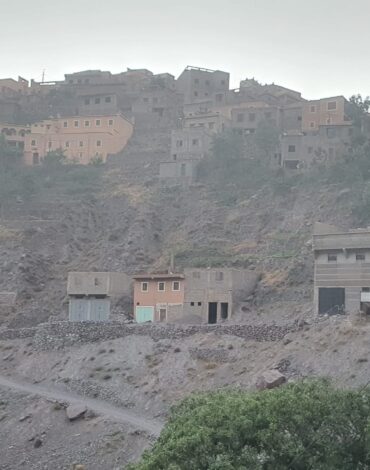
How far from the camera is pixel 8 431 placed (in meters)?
47.7

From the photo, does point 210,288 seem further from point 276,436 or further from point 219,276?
point 276,436

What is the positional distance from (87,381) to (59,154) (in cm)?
3671

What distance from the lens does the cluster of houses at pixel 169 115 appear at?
76.7 metres

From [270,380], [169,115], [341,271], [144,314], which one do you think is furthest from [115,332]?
[169,115]

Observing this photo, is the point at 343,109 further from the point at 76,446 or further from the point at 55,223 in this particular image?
the point at 76,446

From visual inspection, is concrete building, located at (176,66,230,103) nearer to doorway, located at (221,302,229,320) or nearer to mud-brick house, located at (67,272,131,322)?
mud-brick house, located at (67,272,131,322)

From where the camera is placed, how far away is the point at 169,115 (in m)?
87.4

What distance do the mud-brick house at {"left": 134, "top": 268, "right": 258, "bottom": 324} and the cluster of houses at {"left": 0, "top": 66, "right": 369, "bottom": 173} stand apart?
19.3m

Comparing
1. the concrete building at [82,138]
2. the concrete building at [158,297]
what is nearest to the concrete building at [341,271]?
the concrete building at [158,297]

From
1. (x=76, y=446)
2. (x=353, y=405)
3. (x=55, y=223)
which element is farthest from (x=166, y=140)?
(x=353, y=405)

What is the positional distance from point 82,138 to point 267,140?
1698 centimetres

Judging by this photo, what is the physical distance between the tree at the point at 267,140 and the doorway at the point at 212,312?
21898mm

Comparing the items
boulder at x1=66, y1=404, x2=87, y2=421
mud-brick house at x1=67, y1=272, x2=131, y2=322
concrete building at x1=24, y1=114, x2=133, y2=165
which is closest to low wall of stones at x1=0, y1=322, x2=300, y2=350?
mud-brick house at x1=67, y1=272, x2=131, y2=322

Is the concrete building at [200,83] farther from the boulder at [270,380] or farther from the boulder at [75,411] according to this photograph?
the boulder at [270,380]
